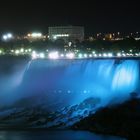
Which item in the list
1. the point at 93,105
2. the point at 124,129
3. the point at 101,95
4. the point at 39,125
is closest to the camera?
the point at 124,129

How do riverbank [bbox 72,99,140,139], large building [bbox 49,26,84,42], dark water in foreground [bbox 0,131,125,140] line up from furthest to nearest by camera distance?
large building [bbox 49,26,84,42] < dark water in foreground [bbox 0,131,125,140] < riverbank [bbox 72,99,140,139]

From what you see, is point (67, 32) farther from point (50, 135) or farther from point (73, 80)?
point (50, 135)

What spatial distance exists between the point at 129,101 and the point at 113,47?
28.9m

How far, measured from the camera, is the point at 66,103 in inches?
1340

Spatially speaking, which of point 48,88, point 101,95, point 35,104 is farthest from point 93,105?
point 48,88

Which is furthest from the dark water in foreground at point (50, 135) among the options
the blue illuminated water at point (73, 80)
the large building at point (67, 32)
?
the large building at point (67, 32)

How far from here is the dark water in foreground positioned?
2575 centimetres

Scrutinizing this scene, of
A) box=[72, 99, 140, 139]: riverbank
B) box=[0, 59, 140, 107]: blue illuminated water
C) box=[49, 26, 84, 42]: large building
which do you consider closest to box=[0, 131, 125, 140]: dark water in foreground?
box=[72, 99, 140, 139]: riverbank

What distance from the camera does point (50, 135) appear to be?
26656 mm

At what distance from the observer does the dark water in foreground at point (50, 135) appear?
2575cm

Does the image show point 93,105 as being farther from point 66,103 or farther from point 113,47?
point 113,47

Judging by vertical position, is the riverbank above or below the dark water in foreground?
above

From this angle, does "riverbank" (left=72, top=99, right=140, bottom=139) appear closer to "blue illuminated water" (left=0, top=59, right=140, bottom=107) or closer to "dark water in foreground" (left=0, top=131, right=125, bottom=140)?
"dark water in foreground" (left=0, top=131, right=125, bottom=140)

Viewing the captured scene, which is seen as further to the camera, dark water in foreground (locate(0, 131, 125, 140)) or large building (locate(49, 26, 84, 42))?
large building (locate(49, 26, 84, 42))
